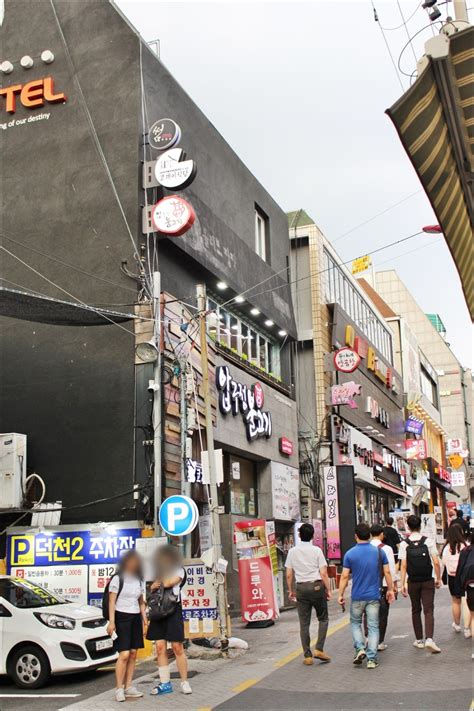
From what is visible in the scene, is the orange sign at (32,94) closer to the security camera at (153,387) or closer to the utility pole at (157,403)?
the utility pole at (157,403)

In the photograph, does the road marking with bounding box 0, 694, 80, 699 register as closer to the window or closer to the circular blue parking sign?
the circular blue parking sign

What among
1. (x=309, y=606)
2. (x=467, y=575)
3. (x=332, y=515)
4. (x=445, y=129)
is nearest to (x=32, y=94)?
(x=309, y=606)

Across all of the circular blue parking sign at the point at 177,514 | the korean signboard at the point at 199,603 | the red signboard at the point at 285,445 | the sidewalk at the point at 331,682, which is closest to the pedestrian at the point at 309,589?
the sidewalk at the point at 331,682

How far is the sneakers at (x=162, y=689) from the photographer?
9.00 meters

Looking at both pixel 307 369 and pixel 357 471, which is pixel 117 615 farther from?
pixel 357 471

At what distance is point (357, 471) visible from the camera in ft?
97.0

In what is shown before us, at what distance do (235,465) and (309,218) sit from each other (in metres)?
11.8

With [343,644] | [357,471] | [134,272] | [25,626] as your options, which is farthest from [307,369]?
[25,626]

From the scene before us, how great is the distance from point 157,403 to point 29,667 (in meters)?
5.49

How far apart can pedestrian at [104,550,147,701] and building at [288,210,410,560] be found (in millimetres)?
16140

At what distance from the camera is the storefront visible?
18062 mm

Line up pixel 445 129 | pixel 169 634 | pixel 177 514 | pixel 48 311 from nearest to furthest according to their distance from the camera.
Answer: pixel 445 129 → pixel 169 634 → pixel 177 514 → pixel 48 311

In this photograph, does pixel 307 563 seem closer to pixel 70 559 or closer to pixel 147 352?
pixel 70 559

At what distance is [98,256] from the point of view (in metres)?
15.9
